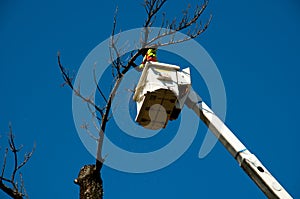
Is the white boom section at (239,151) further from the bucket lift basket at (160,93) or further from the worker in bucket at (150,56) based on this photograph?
the worker in bucket at (150,56)

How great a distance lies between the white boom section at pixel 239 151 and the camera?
4.25 metres

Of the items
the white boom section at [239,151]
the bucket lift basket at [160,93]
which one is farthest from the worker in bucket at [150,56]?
the white boom section at [239,151]

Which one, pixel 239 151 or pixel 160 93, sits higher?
pixel 160 93

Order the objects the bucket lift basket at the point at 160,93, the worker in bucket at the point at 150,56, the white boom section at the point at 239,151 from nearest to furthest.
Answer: the white boom section at the point at 239,151 → the bucket lift basket at the point at 160,93 → the worker in bucket at the point at 150,56

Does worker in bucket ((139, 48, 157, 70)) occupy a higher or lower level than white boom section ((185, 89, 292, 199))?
higher

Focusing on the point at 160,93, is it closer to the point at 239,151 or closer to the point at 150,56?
the point at 150,56

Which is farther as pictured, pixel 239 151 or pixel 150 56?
pixel 150 56

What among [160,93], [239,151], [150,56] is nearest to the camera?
[239,151]

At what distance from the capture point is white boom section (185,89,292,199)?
13.9 feet

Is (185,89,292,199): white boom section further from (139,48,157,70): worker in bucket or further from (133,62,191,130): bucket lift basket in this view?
(139,48,157,70): worker in bucket

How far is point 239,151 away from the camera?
450 cm

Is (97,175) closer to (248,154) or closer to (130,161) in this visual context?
(130,161)

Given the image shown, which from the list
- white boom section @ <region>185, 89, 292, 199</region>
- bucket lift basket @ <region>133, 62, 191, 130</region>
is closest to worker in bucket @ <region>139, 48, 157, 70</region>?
bucket lift basket @ <region>133, 62, 191, 130</region>

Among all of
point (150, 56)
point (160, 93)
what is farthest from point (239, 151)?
point (150, 56)
